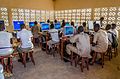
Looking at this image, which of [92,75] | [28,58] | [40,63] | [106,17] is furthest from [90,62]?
[106,17]

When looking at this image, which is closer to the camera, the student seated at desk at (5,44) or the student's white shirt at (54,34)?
the student seated at desk at (5,44)

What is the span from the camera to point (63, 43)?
514cm

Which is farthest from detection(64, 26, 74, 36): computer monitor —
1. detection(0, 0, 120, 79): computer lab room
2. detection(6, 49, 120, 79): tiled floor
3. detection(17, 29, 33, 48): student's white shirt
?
detection(17, 29, 33, 48): student's white shirt

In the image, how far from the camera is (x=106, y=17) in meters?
7.13

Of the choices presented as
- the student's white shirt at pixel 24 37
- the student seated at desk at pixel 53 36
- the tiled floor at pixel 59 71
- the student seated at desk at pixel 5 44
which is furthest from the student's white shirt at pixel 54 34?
the student seated at desk at pixel 5 44

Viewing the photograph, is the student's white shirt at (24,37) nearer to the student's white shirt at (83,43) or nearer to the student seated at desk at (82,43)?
the student seated at desk at (82,43)

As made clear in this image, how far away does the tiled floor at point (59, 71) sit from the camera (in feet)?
12.8

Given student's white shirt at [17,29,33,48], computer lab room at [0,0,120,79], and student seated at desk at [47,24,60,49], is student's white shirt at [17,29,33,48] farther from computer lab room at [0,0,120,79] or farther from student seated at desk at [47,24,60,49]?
student seated at desk at [47,24,60,49]

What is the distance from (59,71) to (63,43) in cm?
115

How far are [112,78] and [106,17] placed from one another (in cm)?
389

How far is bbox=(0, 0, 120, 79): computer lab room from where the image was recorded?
404 cm

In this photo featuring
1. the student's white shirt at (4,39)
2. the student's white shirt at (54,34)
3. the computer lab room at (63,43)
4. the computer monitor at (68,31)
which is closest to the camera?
the student's white shirt at (4,39)

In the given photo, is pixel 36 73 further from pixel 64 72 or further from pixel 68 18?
pixel 68 18

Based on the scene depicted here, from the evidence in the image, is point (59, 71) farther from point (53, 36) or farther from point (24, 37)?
point (53, 36)
